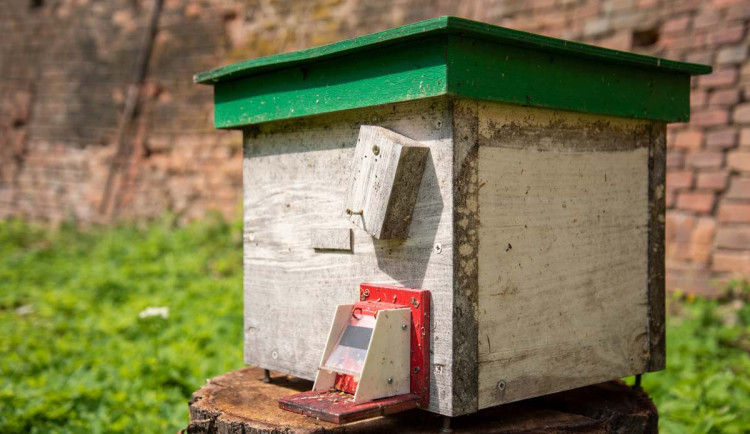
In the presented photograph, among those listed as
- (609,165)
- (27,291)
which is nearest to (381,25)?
(27,291)

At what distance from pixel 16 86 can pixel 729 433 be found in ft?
35.8

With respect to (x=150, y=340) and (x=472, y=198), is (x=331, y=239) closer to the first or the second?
(x=472, y=198)

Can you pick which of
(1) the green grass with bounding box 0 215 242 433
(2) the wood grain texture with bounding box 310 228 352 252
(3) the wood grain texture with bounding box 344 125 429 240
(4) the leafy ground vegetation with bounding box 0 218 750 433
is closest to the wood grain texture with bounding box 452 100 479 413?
(3) the wood grain texture with bounding box 344 125 429 240

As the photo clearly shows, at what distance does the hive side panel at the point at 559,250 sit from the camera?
77.2 inches

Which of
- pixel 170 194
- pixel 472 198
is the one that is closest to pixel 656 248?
pixel 472 198

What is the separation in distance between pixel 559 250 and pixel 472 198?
0.39 meters

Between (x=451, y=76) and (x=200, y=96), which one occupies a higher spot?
(x=200, y=96)

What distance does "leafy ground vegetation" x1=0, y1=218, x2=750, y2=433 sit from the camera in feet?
11.8

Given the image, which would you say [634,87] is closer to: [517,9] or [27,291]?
[517,9]

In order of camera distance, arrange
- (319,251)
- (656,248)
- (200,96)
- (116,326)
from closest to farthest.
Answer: (319,251) < (656,248) < (116,326) < (200,96)

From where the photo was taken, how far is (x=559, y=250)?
2127mm

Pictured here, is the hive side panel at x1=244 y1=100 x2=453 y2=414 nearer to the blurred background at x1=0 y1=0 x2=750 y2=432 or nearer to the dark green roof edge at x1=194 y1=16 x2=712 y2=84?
the dark green roof edge at x1=194 y1=16 x2=712 y2=84

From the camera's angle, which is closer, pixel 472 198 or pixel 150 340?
pixel 472 198

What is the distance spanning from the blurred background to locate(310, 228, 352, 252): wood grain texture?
1.67 metres
